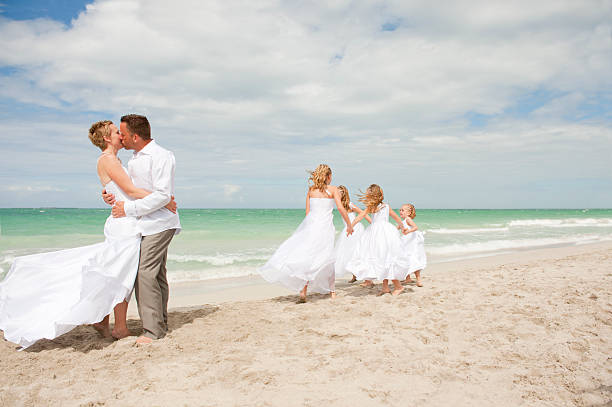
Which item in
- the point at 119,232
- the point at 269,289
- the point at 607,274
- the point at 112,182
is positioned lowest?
the point at 269,289

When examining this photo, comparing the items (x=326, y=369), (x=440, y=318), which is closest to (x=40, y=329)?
(x=326, y=369)

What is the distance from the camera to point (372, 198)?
25.1 ft

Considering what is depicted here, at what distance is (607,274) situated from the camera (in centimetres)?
801

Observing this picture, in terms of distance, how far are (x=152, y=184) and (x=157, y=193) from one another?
0.22 m

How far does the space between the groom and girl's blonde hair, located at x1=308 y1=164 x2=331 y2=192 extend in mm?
3149

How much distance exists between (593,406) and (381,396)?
1624mm

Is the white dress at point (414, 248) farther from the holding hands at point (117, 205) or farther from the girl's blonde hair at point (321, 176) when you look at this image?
the holding hands at point (117, 205)

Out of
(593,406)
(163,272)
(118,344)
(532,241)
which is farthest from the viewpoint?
(532,241)

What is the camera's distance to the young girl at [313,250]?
6.86 m

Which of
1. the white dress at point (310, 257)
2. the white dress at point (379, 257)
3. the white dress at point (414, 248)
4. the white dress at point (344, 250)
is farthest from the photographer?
the white dress at point (344, 250)

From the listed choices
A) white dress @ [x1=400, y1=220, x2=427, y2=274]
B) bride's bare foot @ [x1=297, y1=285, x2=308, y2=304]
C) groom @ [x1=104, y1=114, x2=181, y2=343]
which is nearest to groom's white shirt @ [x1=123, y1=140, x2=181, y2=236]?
groom @ [x1=104, y1=114, x2=181, y2=343]

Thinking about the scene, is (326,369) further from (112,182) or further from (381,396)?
(112,182)

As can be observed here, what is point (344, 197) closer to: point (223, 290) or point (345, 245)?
point (345, 245)

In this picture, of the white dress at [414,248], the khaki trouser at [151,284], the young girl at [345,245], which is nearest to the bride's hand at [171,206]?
the khaki trouser at [151,284]
